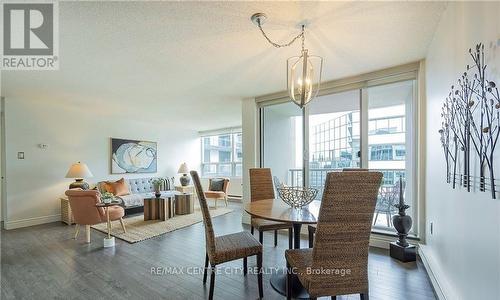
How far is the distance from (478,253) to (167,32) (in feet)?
8.85

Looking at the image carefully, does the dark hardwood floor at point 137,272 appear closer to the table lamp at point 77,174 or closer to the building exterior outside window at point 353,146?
the table lamp at point 77,174

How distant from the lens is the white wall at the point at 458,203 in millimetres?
1189

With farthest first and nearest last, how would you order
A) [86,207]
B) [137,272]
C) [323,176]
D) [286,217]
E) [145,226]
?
[145,226], [323,176], [86,207], [137,272], [286,217]

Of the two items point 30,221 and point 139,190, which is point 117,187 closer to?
point 139,190

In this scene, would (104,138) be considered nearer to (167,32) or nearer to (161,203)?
(161,203)

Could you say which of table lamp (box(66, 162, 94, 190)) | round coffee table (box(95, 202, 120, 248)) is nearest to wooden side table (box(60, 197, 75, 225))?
table lamp (box(66, 162, 94, 190))

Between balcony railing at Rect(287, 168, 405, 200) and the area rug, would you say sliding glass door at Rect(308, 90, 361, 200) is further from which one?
the area rug

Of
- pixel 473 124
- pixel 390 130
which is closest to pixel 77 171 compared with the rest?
pixel 390 130

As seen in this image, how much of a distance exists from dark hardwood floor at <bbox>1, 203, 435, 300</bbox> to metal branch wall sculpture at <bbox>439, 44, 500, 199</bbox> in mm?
1240

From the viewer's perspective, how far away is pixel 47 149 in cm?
466

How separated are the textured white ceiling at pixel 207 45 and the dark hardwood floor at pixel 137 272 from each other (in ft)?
7.57

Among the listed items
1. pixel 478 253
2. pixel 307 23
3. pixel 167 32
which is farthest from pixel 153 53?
pixel 478 253

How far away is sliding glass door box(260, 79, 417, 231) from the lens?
11.0 feet

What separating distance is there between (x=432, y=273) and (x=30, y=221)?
6151 mm
